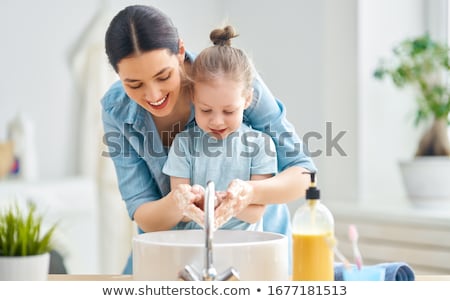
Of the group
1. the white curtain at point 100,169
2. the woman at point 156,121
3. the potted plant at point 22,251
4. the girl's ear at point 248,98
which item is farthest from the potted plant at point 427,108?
the potted plant at point 22,251

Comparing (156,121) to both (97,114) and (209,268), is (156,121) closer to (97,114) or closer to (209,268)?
(209,268)

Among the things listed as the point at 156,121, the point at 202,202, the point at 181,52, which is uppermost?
the point at 181,52

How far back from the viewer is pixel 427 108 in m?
2.30

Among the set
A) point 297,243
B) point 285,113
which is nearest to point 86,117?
point 285,113

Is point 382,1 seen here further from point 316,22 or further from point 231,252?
point 231,252

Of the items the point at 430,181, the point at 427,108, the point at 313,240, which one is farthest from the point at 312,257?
the point at 427,108

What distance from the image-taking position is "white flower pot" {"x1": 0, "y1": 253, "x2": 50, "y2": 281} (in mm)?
1165

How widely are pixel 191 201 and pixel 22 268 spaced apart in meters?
0.34

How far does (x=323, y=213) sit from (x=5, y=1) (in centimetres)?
156

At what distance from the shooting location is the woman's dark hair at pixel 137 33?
1.08 meters

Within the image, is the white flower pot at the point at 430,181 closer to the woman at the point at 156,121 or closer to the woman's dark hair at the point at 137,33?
the woman at the point at 156,121

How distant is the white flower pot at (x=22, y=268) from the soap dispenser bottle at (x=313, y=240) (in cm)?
44

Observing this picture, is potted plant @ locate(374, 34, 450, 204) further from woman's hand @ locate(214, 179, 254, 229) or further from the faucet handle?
the faucet handle

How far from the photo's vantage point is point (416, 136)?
2480mm
